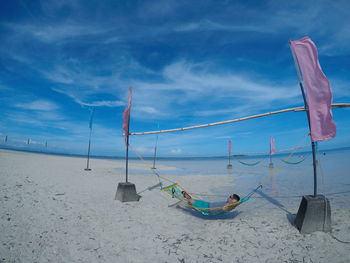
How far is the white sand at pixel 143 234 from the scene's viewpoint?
3598 millimetres

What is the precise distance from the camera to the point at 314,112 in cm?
432

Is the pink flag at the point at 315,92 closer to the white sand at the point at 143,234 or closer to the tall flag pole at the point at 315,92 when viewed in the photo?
the tall flag pole at the point at 315,92

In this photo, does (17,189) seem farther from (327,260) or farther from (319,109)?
(319,109)

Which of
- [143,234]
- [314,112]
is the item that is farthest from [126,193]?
[314,112]

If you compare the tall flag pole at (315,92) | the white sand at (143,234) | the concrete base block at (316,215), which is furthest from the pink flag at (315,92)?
the white sand at (143,234)

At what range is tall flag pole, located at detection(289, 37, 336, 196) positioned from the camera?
418cm

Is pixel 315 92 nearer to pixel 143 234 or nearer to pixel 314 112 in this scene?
pixel 314 112

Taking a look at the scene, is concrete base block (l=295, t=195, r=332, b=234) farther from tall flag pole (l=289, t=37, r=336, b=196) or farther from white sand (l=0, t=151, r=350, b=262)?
tall flag pole (l=289, t=37, r=336, b=196)

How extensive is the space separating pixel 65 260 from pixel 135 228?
1.86m

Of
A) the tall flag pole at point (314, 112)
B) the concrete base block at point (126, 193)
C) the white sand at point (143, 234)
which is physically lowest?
the white sand at point (143, 234)

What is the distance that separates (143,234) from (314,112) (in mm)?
5095

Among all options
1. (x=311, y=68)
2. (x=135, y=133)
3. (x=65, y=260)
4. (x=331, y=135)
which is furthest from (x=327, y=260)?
(x=135, y=133)

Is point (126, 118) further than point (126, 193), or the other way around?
point (126, 118)

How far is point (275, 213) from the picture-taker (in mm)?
6102
